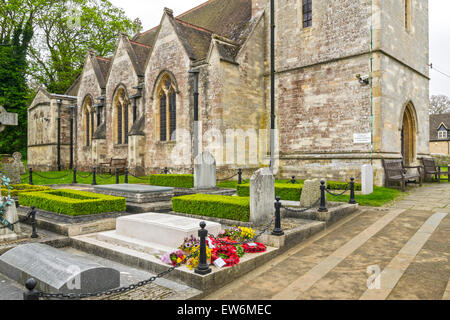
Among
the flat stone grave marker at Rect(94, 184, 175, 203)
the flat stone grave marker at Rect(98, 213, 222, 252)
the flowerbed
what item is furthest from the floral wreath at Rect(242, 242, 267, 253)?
the flat stone grave marker at Rect(94, 184, 175, 203)

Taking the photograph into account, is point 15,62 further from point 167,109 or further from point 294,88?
point 294,88

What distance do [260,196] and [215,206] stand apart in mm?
1321

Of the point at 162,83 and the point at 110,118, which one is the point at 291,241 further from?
the point at 110,118

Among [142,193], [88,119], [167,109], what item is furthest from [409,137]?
[88,119]

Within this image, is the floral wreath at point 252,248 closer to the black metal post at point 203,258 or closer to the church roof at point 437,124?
the black metal post at point 203,258

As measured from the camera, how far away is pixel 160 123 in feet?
70.6

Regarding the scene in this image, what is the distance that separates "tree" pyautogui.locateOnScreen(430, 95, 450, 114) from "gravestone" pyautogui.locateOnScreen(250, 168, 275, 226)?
61.3 metres

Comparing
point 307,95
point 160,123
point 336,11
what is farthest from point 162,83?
point 336,11

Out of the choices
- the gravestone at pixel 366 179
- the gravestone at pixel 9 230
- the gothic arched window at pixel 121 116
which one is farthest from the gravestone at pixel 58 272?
the gothic arched window at pixel 121 116

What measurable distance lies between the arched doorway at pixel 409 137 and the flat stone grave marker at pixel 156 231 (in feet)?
53.2

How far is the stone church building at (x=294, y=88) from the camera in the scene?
15.1 m

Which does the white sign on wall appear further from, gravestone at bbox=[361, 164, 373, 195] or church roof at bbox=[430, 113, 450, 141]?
church roof at bbox=[430, 113, 450, 141]

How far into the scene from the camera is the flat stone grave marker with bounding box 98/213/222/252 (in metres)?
5.98

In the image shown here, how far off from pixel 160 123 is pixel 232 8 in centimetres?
1009
